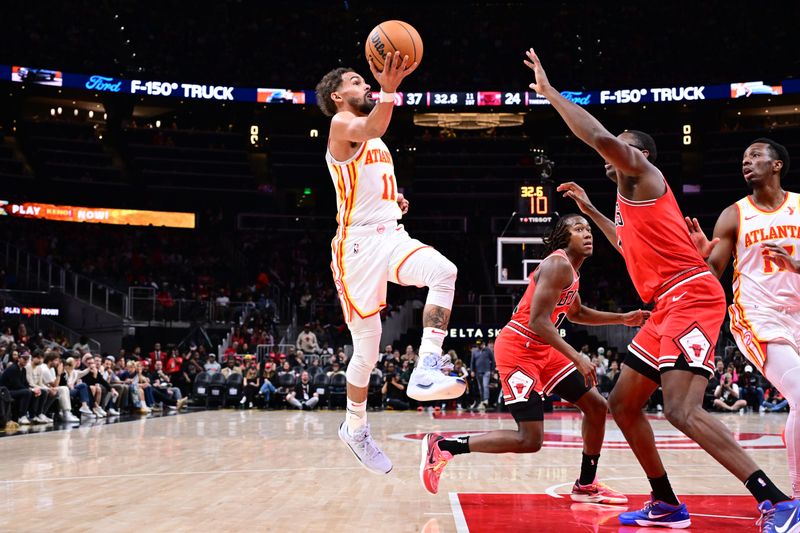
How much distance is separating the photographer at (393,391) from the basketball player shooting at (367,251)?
13.9 metres

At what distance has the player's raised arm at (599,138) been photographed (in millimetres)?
4988

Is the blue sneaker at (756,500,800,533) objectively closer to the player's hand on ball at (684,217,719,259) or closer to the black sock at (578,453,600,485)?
the player's hand on ball at (684,217,719,259)

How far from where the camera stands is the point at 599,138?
4.97 meters

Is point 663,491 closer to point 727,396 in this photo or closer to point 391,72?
point 391,72

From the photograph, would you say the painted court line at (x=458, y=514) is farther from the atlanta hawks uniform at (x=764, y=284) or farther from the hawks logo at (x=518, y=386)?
the atlanta hawks uniform at (x=764, y=284)

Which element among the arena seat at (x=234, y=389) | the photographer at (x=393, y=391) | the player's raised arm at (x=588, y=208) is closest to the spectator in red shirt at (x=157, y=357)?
the arena seat at (x=234, y=389)

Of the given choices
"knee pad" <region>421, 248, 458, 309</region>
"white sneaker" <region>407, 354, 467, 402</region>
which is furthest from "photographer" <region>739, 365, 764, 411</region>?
"white sneaker" <region>407, 354, 467, 402</region>

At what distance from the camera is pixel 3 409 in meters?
13.6

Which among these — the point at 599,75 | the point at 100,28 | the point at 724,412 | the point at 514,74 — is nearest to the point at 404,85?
the point at 514,74

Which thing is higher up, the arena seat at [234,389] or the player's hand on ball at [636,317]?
the player's hand on ball at [636,317]

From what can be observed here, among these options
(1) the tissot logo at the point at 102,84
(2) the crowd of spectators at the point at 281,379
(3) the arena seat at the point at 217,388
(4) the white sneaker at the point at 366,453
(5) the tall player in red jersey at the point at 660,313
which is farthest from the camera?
(1) the tissot logo at the point at 102,84

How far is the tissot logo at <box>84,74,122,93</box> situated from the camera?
28.5 metres

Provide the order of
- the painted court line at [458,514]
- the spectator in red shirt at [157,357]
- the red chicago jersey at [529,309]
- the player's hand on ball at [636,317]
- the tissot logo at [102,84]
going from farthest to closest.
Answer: the tissot logo at [102,84] < the spectator in red shirt at [157,357] < the red chicago jersey at [529,309] < the player's hand on ball at [636,317] < the painted court line at [458,514]

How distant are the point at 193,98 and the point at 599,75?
48.6ft
